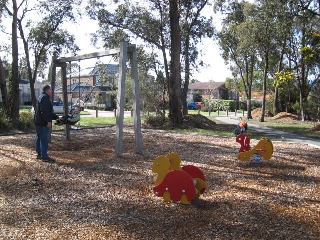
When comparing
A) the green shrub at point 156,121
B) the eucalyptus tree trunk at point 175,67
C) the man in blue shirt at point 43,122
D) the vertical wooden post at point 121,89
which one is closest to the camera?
the man in blue shirt at point 43,122

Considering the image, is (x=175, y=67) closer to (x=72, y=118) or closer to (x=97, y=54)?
(x=97, y=54)

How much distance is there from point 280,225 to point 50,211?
271 centimetres

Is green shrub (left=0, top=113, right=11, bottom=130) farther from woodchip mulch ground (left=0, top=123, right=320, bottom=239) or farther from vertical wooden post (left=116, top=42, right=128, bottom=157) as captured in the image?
vertical wooden post (left=116, top=42, right=128, bottom=157)

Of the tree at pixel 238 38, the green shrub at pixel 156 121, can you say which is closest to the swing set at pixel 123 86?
the green shrub at pixel 156 121

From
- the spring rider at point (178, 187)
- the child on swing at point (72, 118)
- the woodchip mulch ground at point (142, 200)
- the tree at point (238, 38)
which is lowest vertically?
the woodchip mulch ground at point (142, 200)

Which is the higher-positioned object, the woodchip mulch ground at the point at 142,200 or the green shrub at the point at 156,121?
the green shrub at the point at 156,121

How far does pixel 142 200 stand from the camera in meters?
4.67

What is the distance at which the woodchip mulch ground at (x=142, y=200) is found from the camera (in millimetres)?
3596

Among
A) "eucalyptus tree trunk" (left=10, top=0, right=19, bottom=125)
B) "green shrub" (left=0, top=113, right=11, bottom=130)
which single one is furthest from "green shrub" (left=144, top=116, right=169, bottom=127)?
"green shrub" (left=0, top=113, right=11, bottom=130)

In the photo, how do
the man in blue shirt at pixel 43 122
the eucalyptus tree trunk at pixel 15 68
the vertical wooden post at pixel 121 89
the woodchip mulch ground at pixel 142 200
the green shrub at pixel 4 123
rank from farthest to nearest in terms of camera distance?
the eucalyptus tree trunk at pixel 15 68
the green shrub at pixel 4 123
the vertical wooden post at pixel 121 89
the man in blue shirt at pixel 43 122
the woodchip mulch ground at pixel 142 200

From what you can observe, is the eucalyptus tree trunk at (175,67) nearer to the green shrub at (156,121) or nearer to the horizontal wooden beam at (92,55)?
the green shrub at (156,121)

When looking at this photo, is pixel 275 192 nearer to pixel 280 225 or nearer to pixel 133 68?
pixel 280 225

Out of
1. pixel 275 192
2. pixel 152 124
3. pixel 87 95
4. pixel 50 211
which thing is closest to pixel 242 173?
pixel 275 192

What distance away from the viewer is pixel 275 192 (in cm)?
518
